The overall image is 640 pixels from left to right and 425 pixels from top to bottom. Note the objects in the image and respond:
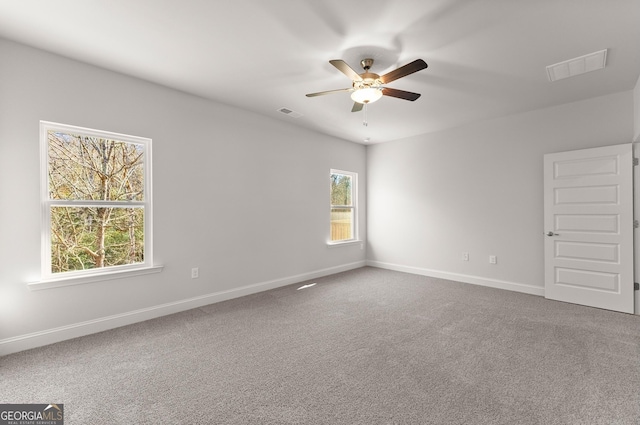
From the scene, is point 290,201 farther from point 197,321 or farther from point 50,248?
point 50,248

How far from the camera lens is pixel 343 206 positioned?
5961 mm

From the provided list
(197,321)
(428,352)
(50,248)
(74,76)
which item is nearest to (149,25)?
(74,76)

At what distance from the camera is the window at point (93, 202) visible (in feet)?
9.04

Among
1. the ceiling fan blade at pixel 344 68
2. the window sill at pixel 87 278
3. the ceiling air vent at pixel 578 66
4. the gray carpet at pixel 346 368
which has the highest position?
the ceiling air vent at pixel 578 66

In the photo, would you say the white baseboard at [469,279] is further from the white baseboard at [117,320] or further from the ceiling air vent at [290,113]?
the ceiling air vent at [290,113]

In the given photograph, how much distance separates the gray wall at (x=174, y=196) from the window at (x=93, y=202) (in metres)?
0.10

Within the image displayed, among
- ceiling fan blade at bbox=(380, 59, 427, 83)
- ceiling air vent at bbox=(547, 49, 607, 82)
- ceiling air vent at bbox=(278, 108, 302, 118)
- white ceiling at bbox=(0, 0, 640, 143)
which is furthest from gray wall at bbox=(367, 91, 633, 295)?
ceiling fan blade at bbox=(380, 59, 427, 83)

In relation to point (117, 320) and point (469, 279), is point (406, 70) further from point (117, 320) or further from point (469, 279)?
point (469, 279)

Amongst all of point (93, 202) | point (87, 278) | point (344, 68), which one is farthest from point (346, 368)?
point (93, 202)

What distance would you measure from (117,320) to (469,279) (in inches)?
198

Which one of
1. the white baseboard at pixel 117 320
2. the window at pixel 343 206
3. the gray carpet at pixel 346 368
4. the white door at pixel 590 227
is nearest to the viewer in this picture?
the gray carpet at pixel 346 368

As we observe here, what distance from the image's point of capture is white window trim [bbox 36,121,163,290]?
8.74 feet

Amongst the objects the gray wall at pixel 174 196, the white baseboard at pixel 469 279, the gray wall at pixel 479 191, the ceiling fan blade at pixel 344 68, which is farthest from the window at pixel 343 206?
the ceiling fan blade at pixel 344 68

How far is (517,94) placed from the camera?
364 cm
